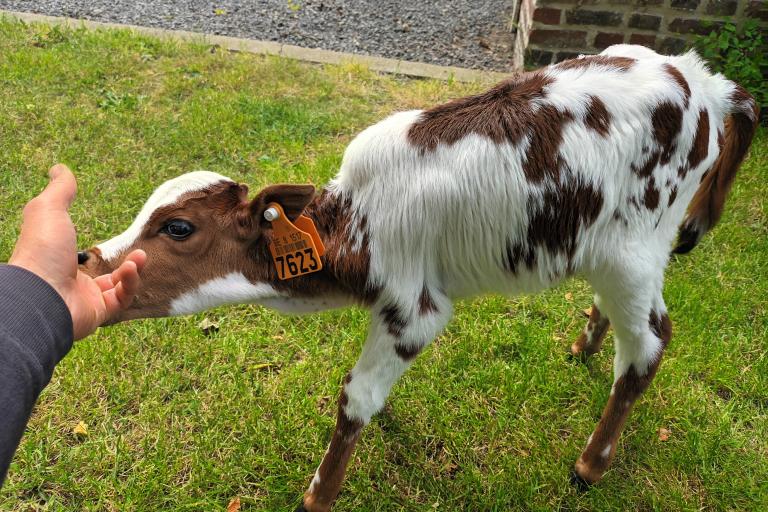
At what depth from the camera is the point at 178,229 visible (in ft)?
6.99

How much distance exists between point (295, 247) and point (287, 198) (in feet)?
0.61

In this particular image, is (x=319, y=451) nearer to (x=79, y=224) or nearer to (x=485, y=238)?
(x=485, y=238)

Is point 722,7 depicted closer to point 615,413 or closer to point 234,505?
point 615,413

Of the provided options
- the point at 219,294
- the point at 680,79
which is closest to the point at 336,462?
the point at 219,294

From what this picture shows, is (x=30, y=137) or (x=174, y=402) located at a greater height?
(x=30, y=137)

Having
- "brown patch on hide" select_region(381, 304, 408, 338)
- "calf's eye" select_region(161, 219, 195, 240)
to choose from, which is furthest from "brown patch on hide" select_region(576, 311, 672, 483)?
"calf's eye" select_region(161, 219, 195, 240)

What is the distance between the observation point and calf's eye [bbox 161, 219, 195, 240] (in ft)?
6.95

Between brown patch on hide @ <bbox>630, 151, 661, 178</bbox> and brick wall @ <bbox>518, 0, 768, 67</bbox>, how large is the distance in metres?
3.40

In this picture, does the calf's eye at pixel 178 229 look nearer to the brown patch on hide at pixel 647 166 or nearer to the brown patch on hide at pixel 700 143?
the brown patch on hide at pixel 647 166

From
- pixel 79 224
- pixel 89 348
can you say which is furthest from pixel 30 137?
pixel 89 348

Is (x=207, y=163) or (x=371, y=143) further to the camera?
(x=207, y=163)

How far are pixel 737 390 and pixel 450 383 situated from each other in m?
1.51

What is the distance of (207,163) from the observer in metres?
4.54

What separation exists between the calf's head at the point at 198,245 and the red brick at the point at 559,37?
158 inches
